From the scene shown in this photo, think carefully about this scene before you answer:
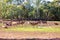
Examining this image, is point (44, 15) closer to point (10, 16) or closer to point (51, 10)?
point (51, 10)

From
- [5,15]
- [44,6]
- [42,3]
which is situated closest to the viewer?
[5,15]

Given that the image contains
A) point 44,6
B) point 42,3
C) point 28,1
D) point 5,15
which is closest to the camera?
point 5,15

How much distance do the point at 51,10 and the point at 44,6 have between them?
477 centimetres

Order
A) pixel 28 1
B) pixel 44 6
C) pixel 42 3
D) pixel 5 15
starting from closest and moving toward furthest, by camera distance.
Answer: pixel 5 15, pixel 44 6, pixel 42 3, pixel 28 1

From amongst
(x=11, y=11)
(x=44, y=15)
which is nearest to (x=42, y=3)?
(x=44, y=15)

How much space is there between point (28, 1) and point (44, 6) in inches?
499

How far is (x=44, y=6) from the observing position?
65.8 meters

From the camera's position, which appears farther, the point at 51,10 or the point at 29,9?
the point at 29,9

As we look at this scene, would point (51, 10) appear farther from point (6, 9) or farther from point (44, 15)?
point (6, 9)

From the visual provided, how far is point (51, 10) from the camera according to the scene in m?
61.6

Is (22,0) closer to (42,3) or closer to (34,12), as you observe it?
(42,3)

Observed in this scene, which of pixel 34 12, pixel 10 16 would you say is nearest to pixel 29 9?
pixel 34 12

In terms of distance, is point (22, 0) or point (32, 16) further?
point (22, 0)

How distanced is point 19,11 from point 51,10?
30.7 ft
